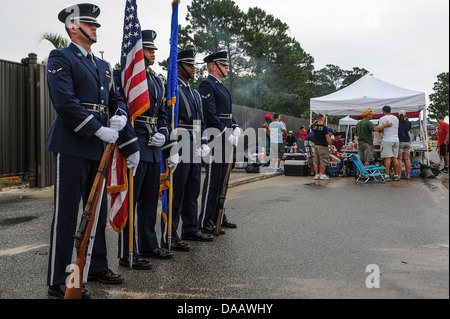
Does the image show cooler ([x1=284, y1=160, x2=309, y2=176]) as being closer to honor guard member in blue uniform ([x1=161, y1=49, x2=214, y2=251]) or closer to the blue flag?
honor guard member in blue uniform ([x1=161, y1=49, x2=214, y2=251])

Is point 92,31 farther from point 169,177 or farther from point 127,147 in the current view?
point 169,177

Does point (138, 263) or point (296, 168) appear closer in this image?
point (138, 263)

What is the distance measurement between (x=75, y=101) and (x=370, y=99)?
11850 mm

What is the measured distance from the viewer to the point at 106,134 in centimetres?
313

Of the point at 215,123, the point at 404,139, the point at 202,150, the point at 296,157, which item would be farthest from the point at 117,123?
the point at 296,157

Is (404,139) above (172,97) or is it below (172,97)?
below

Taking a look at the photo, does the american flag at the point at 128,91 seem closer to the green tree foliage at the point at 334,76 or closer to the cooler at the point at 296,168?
the cooler at the point at 296,168

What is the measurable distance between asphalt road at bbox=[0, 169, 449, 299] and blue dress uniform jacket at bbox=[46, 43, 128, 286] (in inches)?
15.9

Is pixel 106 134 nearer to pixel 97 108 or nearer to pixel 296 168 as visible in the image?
pixel 97 108

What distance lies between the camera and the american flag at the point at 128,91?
358 centimetres

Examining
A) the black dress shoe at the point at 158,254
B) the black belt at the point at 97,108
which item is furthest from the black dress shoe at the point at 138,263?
the black belt at the point at 97,108

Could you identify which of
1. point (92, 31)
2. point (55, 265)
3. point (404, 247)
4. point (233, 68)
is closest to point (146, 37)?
point (92, 31)
